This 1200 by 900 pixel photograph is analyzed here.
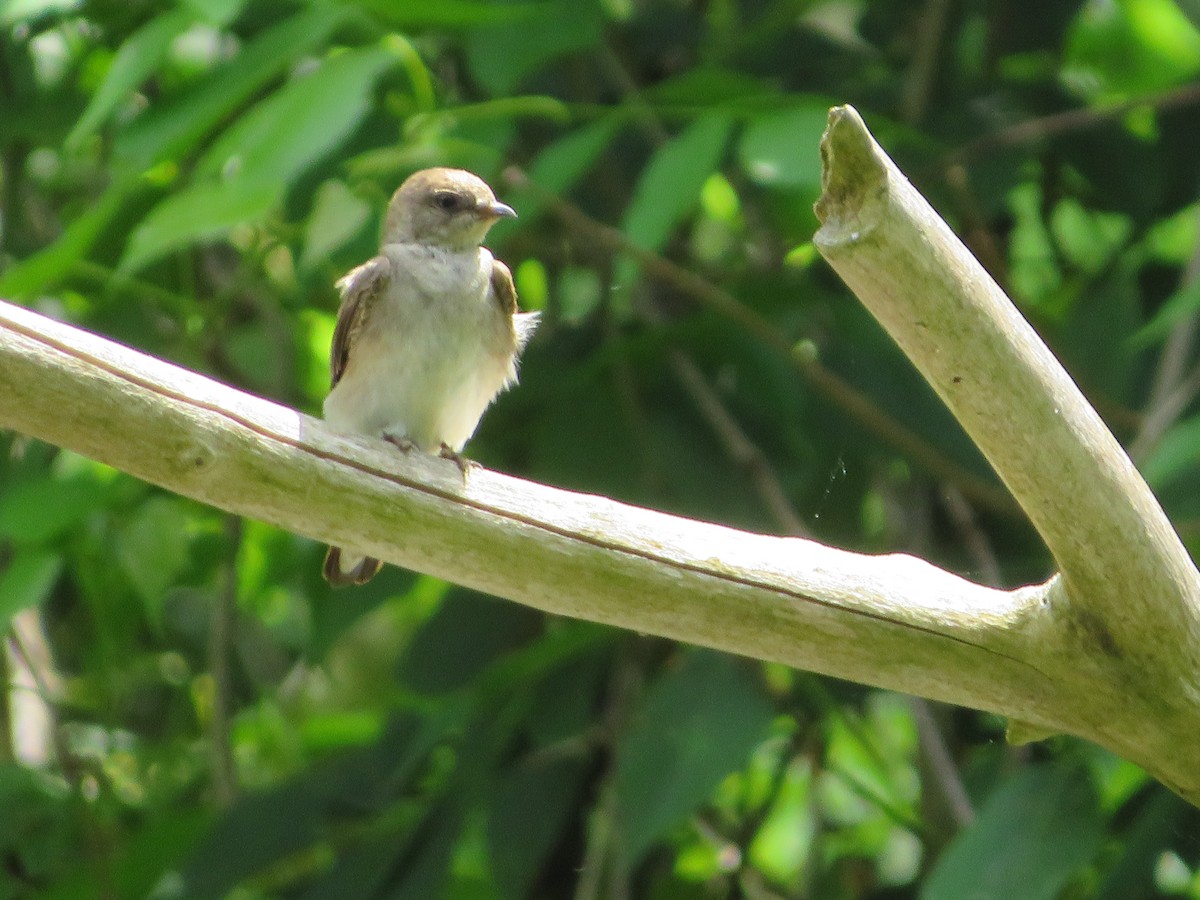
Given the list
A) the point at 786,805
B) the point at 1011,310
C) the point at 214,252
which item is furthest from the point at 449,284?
the point at 786,805

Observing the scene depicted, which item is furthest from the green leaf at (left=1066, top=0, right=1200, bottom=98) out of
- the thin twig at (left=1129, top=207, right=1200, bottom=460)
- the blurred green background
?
the thin twig at (left=1129, top=207, right=1200, bottom=460)

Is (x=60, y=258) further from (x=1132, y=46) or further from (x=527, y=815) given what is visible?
(x=1132, y=46)

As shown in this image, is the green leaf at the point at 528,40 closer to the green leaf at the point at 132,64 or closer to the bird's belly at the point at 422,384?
the bird's belly at the point at 422,384

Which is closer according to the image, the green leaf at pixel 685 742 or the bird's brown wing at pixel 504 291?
the green leaf at pixel 685 742

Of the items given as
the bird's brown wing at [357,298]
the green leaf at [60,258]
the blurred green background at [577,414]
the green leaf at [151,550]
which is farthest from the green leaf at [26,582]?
the bird's brown wing at [357,298]

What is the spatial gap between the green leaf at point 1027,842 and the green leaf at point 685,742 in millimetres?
708

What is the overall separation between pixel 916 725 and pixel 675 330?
1477 mm

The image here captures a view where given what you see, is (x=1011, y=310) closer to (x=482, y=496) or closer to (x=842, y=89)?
(x=482, y=496)

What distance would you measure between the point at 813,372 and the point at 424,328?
1187mm

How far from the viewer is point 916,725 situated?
5.12m

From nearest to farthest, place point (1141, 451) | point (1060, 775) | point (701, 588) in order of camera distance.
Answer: point (701, 588) → point (1060, 775) → point (1141, 451)

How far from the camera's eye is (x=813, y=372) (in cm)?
478

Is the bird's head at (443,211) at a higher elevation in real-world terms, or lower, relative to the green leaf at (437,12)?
lower

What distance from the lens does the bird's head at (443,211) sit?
4.44 meters
